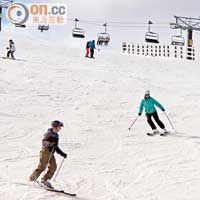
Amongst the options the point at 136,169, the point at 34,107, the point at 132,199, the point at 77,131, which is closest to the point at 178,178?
the point at 136,169

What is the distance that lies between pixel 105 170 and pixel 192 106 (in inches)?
336

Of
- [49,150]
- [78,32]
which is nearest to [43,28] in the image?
[78,32]

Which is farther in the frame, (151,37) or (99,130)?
(151,37)

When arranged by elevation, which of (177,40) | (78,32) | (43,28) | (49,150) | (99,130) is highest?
(43,28)

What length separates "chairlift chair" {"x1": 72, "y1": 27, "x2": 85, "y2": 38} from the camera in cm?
4422

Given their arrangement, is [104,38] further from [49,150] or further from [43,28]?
[49,150]

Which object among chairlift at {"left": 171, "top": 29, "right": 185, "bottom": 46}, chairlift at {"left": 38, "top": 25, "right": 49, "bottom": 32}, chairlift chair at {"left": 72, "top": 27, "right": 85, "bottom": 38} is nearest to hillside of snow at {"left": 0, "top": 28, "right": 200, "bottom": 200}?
chairlift at {"left": 38, "top": 25, "right": 49, "bottom": 32}

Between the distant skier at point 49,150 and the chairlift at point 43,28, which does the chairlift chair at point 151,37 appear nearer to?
the chairlift at point 43,28

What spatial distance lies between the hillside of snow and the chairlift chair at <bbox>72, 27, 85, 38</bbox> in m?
16.7

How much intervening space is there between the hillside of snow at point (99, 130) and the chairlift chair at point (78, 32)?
16741 millimetres

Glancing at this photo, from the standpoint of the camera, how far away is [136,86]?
2147 centimetres

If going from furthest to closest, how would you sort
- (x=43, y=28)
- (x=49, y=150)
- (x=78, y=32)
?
(x=78, y=32)
(x=43, y=28)
(x=49, y=150)

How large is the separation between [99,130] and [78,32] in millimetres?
31491

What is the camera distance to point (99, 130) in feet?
45.3
